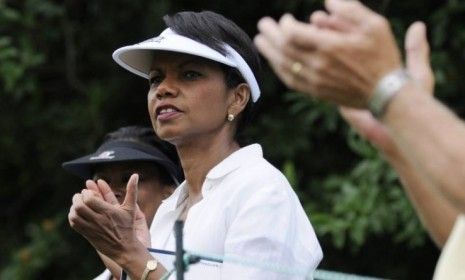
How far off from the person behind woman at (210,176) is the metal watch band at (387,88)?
40.1 inches

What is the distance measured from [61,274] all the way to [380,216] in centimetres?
198

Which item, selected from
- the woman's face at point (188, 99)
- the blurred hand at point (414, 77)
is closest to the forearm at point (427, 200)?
the blurred hand at point (414, 77)

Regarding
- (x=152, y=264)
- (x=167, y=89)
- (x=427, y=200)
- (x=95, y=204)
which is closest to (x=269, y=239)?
(x=152, y=264)

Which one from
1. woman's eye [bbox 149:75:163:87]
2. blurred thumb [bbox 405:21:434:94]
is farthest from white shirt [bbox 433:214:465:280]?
woman's eye [bbox 149:75:163:87]

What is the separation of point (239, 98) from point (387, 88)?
1474mm

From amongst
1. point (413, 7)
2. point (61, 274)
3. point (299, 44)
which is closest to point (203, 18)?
point (299, 44)

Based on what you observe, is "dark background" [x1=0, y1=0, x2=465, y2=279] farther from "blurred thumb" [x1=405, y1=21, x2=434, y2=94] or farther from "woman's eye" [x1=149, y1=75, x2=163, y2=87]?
"blurred thumb" [x1=405, y1=21, x2=434, y2=94]

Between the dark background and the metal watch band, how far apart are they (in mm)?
4199

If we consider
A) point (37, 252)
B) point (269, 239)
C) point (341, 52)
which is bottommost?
point (37, 252)

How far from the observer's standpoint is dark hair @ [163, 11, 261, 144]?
133 inches

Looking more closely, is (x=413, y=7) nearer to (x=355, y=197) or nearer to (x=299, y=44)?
(x=355, y=197)

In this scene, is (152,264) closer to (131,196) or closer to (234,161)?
(131,196)

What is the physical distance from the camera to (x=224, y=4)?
732 centimetres

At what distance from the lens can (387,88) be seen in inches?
78.2
